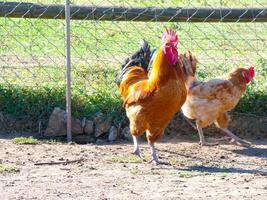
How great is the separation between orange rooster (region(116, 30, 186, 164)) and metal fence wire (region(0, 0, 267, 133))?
3.02ft

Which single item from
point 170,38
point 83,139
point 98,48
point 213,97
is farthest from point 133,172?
point 98,48

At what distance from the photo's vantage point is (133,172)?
7.40 meters

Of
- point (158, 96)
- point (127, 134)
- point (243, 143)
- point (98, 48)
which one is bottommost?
point (243, 143)

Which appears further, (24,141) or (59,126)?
(59,126)

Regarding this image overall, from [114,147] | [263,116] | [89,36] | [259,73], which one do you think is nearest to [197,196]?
[114,147]

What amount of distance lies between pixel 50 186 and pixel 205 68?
363 centimetres

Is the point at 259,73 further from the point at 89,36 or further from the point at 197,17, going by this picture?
the point at 89,36

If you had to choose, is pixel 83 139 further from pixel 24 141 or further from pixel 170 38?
pixel 170 38

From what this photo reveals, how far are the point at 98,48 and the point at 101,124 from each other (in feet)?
6.85

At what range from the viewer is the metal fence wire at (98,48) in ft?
29.2

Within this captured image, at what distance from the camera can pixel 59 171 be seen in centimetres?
743

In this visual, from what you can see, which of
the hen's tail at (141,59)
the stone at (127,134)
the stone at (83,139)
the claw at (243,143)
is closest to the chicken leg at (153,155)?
the stone at (127,134)

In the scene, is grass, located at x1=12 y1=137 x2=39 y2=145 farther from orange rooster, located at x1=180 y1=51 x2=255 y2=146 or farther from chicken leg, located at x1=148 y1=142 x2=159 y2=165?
orange rooster, located at x1=180 y1=51 x2=255 y2=146

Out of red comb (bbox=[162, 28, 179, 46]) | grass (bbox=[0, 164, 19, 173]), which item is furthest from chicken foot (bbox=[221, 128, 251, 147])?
grass (bbox=[0, 164, 19, 173])
